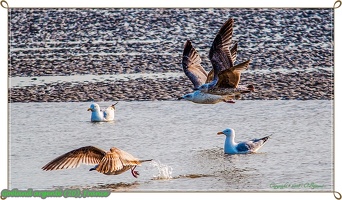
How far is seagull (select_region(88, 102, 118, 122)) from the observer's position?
14820mm

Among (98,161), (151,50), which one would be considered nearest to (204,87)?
(98,161)

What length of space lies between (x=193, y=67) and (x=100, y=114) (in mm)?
1615

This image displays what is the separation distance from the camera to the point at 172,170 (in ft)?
42.9

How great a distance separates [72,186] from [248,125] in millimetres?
3193

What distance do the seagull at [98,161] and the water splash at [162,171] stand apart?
0.28 m

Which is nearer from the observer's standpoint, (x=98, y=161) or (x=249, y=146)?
(x=98, y=161)

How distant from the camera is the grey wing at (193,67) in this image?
1462cm

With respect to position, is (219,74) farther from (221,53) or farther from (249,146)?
(249,146)

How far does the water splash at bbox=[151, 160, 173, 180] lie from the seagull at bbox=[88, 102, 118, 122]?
1.81 meters

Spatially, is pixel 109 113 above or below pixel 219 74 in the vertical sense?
below

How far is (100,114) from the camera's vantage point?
1482 centimetres

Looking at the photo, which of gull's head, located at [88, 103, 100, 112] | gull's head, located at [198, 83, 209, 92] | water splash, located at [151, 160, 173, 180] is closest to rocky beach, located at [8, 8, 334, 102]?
gull's head, located at [88, 103, 100, 112]

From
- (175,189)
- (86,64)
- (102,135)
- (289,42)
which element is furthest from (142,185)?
(289,42)

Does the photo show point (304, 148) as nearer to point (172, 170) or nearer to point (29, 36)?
point (172, 170)
